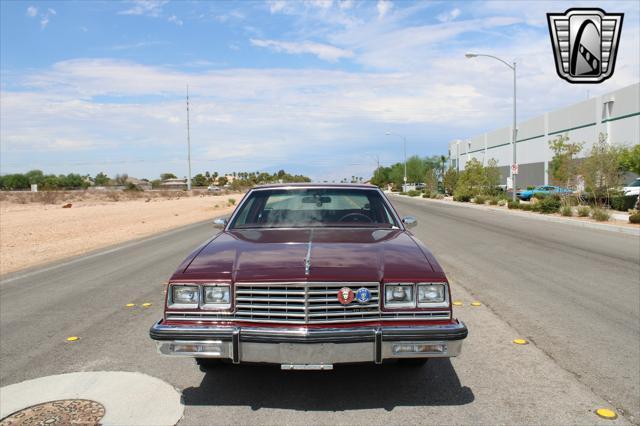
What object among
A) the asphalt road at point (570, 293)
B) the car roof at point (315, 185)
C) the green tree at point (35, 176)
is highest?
the green tree at point (35, 176)

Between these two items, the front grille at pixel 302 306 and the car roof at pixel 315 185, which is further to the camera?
the car roof at pixel 315 185

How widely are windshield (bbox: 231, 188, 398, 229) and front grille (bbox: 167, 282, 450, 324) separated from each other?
5.57ft

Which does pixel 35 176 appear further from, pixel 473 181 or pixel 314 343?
pixel 314 343

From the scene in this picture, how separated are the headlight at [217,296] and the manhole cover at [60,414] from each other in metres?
A: 1.03

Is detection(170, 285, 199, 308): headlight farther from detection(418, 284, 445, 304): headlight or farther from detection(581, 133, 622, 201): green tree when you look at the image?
detection(581, 133, 622, 201): green tree

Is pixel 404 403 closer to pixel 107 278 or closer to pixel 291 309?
pixel 291 309

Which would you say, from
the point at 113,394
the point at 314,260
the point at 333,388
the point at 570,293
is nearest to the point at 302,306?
the point at 314,260

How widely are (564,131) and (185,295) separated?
2339 inches

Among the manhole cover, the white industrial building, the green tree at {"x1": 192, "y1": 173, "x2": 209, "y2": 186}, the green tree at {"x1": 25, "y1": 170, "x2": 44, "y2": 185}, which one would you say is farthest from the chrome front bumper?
the green tree at {"x1": 192, "y1": 173, "x2": 209, "y2": 186}

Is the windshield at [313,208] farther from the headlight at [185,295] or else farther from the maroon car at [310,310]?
the headlight at [185,295]

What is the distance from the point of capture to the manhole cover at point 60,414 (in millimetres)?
3441

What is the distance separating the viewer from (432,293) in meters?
3.61

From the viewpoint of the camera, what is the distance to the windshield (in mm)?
5295

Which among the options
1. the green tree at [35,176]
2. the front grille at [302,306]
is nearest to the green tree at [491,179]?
the front grille at [302,306]
